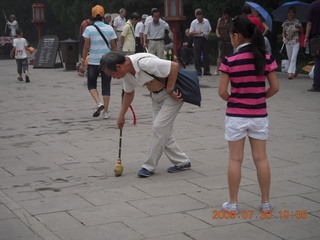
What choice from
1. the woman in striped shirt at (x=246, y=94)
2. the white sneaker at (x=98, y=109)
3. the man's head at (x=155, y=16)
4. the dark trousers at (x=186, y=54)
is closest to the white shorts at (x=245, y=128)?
the woman in striped shirt at (x=246, y=94)

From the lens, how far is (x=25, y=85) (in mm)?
17031

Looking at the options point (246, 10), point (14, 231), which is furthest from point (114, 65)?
point (246, 10)

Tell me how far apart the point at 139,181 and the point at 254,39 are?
214 centimetres

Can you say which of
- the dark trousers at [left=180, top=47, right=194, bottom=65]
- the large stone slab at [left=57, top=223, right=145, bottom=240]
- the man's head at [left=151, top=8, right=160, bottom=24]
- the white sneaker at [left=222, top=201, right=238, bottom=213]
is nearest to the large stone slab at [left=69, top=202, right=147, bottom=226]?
the large stone slab at [left=57, top=223, right=145, bottom=240]

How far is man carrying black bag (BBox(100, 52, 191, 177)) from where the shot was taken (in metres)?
6.36

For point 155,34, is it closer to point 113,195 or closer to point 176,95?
point 176,95

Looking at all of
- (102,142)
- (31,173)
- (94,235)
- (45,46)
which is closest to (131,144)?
(102,142)

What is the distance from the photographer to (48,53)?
2292cm

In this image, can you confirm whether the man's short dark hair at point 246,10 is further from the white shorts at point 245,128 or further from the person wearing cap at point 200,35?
the white shorts at point 245,128

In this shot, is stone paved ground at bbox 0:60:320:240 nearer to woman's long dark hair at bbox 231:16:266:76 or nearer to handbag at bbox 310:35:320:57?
woman's long dark hair at bbox 231:16:266:76

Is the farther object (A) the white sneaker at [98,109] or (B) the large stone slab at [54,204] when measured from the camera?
(A) the white sneaker at [98,109]

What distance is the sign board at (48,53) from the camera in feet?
74.6

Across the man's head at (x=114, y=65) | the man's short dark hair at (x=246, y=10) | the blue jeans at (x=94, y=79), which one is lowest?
the blue jeans at (x=94, y=79)

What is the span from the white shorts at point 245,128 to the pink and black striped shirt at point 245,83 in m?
0.04
